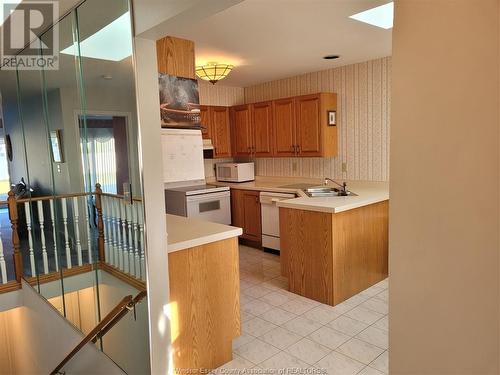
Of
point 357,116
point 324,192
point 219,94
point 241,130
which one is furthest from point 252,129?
point 324,192

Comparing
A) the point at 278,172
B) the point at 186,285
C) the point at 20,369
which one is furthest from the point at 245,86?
the point at 20,369

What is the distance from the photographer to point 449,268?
34.9 inches

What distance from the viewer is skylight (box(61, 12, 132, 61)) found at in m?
1.87

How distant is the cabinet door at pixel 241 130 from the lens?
5393 millimetres

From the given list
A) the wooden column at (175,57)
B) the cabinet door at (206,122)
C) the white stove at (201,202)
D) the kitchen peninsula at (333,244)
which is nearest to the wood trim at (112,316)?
the wooden column at (175,57)

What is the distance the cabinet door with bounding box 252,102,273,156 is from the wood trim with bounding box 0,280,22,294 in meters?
3.36

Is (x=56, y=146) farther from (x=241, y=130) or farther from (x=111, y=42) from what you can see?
(x=241, y=130)

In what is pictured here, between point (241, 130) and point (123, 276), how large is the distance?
3.60m

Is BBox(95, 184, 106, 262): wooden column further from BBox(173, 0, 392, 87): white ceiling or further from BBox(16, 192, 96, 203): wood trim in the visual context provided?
BBox(173, 0, 392, 87): white ceiling

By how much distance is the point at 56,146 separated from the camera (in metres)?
2.85

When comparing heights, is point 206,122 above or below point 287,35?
below

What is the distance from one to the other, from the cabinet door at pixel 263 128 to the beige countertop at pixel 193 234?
2703 millimetres

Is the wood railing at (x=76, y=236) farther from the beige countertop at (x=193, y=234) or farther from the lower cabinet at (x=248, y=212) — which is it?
the lower cabinet at (x=248, y=212)

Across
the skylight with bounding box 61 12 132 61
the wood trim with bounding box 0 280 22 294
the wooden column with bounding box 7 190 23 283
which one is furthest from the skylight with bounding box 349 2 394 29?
the wood trim with bounding box 0 280 22 294
